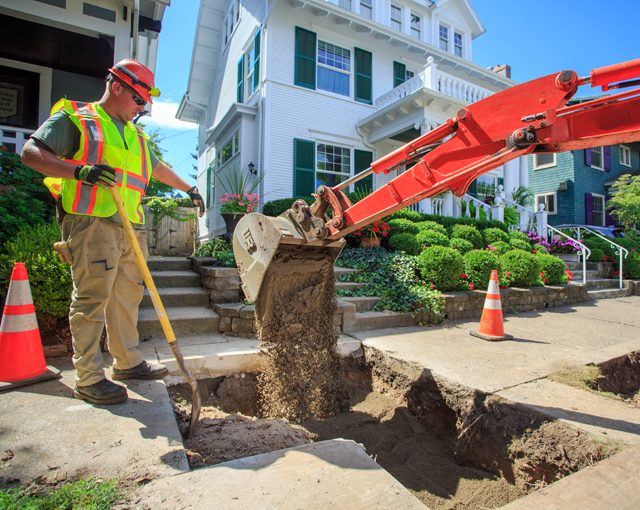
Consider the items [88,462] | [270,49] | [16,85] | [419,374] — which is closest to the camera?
[88,462]

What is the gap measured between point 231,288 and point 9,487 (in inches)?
114

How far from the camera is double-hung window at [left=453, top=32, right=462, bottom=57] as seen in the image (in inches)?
537

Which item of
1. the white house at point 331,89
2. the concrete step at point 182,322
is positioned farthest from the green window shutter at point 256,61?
the concrete step at point 182,322

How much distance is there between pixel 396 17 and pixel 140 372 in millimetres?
14214

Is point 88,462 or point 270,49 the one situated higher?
point 270,49

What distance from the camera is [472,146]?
6.72ft

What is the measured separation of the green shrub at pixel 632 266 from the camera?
9906 mm

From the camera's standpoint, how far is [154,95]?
95.8 inches

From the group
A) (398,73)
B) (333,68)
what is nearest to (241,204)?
(333,68)

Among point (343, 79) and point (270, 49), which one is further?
point (343, 79)

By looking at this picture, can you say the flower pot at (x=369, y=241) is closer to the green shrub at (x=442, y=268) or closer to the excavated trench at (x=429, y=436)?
the green shrub at (x=442, y=268)

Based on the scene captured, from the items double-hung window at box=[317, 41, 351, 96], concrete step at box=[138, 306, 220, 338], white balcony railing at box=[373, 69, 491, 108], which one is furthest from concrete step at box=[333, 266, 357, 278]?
double-hung window at box=[317, 41, 351, 96]

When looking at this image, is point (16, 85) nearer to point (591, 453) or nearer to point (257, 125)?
point (257, 125)

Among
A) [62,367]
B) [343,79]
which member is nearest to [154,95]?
[62,367]
